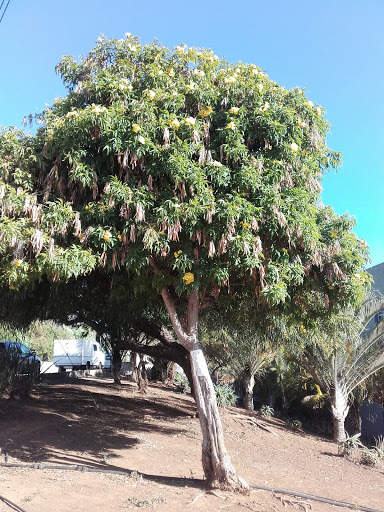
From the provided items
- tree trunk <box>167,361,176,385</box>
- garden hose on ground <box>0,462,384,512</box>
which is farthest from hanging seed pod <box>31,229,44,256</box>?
tree trunk <box>167,361,176,385</box>

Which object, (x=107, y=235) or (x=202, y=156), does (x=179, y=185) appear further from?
(x=107, y=235)

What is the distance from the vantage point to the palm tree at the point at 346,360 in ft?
44.5

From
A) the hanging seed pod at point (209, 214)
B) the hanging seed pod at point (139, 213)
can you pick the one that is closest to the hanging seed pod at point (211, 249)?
the hanging seed pod at point (209, 214)

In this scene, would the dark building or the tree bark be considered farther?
the dark building

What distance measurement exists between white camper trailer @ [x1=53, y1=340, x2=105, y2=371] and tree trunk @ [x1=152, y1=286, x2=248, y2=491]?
90.6ft

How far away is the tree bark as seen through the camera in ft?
20.9

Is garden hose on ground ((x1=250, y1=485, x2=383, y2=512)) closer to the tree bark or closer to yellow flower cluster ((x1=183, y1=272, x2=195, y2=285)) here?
the tree bark

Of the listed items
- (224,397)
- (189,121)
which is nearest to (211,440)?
(189,121)

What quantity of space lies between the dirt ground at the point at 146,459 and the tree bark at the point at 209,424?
0.69 ft

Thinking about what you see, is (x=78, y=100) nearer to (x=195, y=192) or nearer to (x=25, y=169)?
(x=25, y=169)

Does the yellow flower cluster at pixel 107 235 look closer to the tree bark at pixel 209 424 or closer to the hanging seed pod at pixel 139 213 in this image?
the hanging seed pod at pixel 139 213

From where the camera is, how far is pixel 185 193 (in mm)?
6508

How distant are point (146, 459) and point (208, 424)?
2.27 metres

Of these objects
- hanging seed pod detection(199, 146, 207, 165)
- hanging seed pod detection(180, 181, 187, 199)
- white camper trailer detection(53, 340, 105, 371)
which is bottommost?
white camper trailer detection(53, 340, 105, 371)
